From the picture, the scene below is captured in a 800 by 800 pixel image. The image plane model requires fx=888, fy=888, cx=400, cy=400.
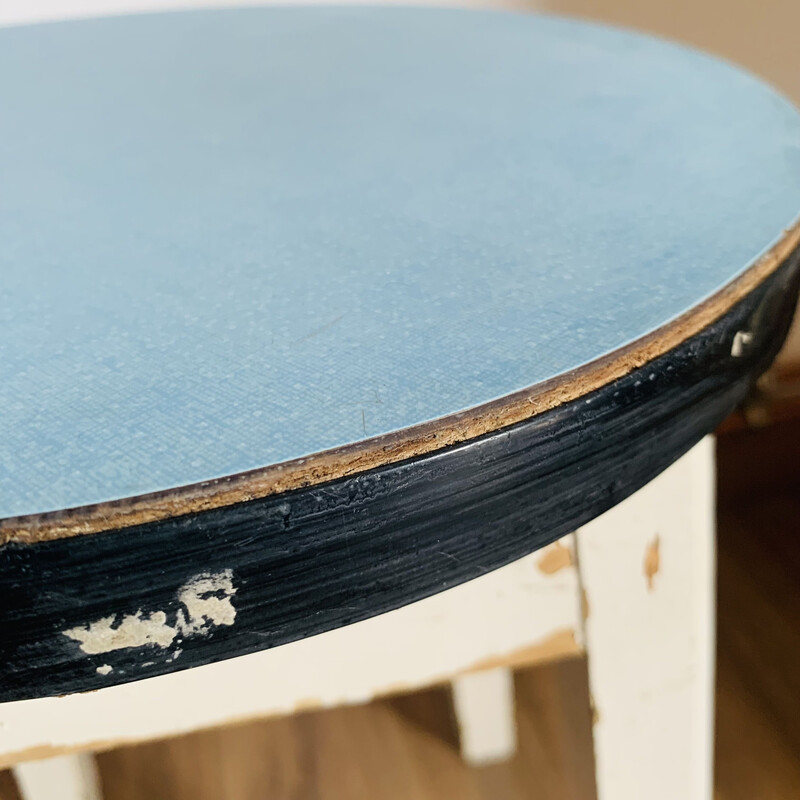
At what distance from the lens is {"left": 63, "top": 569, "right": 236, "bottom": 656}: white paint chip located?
19cm

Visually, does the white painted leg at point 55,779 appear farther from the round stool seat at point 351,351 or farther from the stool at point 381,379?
the round stool seat at point 351,351

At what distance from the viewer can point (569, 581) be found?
1.17ft

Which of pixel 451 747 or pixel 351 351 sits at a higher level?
pixel 351 351

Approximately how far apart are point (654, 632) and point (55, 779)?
0.52 metres

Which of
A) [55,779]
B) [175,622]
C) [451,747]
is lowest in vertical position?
[451,747]

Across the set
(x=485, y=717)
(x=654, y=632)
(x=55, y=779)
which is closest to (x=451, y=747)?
(x=485, y=717)

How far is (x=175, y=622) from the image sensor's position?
19cm

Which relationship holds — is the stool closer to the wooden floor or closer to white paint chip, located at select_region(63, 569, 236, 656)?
white paint chip, located at select_region(63, 569, 236, 656)

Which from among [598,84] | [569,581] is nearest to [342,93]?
[598,84]

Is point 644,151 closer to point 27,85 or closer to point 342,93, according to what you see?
point 342,93

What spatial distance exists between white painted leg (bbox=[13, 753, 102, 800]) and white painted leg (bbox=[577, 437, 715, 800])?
452 mm

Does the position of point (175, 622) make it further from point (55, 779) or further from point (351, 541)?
point (55, 779)

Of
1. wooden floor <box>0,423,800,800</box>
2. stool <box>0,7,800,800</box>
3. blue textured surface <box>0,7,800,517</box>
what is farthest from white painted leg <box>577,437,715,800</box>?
wooden floor <box>0,423,800,800</box>

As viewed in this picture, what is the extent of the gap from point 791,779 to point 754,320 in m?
0.64
